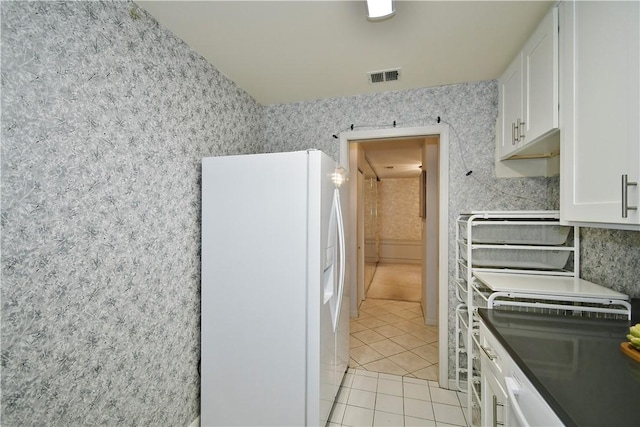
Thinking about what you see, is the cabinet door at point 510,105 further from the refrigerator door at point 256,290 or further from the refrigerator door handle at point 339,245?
the refrigerator door at point 256,290

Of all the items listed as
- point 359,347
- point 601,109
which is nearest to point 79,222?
point 601,109

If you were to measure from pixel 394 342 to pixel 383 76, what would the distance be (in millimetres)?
2556

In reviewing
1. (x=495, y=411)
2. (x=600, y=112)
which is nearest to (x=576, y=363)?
(x=495, y=411)

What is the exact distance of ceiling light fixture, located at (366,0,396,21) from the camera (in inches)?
47.1

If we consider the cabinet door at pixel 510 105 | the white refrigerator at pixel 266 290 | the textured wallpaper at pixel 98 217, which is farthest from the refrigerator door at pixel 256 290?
the cabinet door at pixel 510 105

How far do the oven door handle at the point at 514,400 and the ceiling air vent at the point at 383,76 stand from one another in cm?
185

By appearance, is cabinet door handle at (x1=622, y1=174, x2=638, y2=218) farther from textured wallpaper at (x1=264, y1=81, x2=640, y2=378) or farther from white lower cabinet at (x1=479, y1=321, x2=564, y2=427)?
textured wallpaper at (x1=264, y1=81, x2=640, y2=378)

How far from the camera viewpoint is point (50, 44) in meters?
0.98

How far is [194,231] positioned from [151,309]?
0.48 meters

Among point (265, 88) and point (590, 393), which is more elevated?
point (265, 88)

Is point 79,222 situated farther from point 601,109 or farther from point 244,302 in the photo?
point 601,109

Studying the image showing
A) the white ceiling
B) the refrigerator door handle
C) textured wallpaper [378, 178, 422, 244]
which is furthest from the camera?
textured wallpaper [378, 178, 422, 244]

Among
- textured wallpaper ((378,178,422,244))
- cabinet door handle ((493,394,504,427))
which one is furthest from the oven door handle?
textured wallpaper ((378,178,422,244))

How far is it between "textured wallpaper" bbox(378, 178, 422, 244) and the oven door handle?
673 cm
